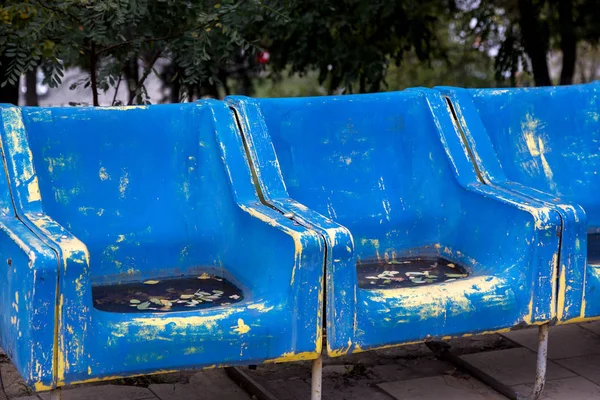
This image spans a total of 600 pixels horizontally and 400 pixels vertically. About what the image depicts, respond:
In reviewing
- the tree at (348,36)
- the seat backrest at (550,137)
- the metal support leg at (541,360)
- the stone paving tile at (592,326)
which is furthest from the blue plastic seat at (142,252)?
the stone paving tile at (592,326)

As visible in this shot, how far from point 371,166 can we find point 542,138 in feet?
2.68

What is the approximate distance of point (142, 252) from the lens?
3.58 metres

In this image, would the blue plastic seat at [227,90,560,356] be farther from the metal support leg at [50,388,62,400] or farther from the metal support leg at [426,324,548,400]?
the metal support leg at [50,388,62,400]

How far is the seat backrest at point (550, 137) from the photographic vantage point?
13.6 ft

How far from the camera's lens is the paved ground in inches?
143

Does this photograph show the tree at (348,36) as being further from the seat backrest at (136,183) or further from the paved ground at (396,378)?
the paved ground at (396,378)

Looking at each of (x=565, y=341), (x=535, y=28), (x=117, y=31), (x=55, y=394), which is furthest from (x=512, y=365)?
(x=535, y=28)

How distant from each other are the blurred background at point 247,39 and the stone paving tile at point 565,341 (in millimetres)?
1670

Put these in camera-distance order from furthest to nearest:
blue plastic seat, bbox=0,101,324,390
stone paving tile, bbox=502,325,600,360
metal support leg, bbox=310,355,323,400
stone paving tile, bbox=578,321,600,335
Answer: stone paving tile, bbox=578,321,600,335 → stone paving tile, bbox=502,325,600,360 → metal support leg, bbox=310,355,323,400 → blue plastic seat, bbox=0,101,324,390

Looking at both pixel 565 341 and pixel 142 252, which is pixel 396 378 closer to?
pixel 565 341

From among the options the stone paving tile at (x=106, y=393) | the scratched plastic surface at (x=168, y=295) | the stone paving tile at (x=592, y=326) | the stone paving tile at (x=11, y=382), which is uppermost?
the scratched plastic surface at (x=168, y=295)

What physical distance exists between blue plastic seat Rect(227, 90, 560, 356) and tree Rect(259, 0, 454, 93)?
4.10ft

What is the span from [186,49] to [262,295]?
149cm

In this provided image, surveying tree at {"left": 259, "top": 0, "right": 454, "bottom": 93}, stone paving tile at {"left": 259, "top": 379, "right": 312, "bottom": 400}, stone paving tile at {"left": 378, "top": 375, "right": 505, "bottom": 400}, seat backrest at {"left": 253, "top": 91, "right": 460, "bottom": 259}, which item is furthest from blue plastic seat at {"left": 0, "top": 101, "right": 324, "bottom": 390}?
tree at {"left": 259, "top": 0, "right": 454, "bottom": 93}
